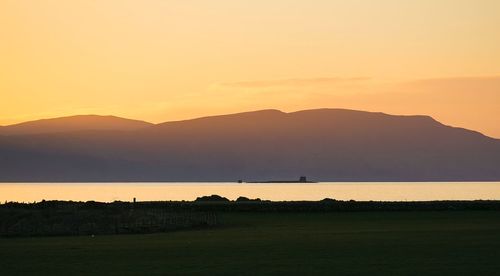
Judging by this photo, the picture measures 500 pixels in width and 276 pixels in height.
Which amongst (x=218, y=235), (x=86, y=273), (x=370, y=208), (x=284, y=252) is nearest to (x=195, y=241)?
(x=218, y=235)

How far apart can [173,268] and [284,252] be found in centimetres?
774

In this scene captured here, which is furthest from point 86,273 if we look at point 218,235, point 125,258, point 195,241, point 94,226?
point 94,226

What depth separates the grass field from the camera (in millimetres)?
34250

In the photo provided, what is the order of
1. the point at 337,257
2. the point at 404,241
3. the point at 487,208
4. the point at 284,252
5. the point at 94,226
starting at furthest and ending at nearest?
the point at 487,208 → the point at 94,226 → the point at 404,241 → the point at 284,252 → the point at 337,257

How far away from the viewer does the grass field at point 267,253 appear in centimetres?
3425

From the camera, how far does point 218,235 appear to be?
56.8 meters

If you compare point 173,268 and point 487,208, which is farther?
point 487,208

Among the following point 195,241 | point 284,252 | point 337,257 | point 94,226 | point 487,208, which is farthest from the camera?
point 487,208

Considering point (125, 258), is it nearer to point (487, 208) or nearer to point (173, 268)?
point (173, 268)

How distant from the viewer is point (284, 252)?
A: 41.4m

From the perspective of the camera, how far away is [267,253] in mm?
41094

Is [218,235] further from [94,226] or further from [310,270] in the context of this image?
[310,270]

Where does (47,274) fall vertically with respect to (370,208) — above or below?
below

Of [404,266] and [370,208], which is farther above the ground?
[370,208]
